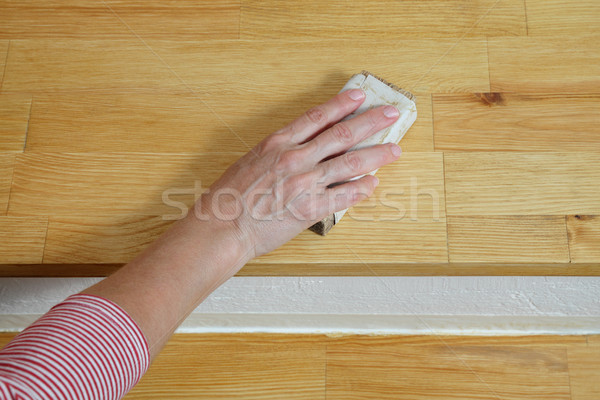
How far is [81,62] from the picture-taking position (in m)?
0.69

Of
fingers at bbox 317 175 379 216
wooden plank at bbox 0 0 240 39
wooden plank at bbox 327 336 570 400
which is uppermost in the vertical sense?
wooden plank at bbox 0 0 240 39

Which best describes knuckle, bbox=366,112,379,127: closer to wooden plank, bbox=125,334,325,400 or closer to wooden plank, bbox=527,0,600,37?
wooden plank, bbox=527,0,600,37

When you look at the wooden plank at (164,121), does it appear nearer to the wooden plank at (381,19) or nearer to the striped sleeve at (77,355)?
the wooden plank at (381,19)

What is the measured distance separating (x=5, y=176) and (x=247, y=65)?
14.3 inches

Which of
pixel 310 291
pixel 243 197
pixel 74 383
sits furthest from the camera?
pixel 310 291

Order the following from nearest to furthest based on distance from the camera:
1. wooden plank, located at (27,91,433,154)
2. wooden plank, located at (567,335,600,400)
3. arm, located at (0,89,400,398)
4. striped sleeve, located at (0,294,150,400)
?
striped sleeve, located at (0,294,150,400), arm, located at (0,89,400,398), wooden plank, located at (27,91,433,154), wooden plank, located at (567,335,600,400)

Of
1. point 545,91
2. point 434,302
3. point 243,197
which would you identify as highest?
point 545,91

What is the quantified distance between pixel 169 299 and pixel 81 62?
15.5 inches

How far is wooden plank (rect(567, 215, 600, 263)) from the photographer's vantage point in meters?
0.59

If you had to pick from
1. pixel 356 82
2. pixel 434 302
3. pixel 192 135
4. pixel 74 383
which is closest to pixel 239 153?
pixel 192 135

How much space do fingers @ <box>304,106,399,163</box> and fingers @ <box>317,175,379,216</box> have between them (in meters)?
0.05

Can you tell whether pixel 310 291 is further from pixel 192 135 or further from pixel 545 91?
pixel 545 91

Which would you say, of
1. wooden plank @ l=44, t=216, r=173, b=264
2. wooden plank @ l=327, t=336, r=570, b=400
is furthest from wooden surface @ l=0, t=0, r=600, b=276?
wooden plank @ l=327, t=336, r=570, b=400

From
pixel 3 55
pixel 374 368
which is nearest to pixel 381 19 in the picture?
pixel 3 55
